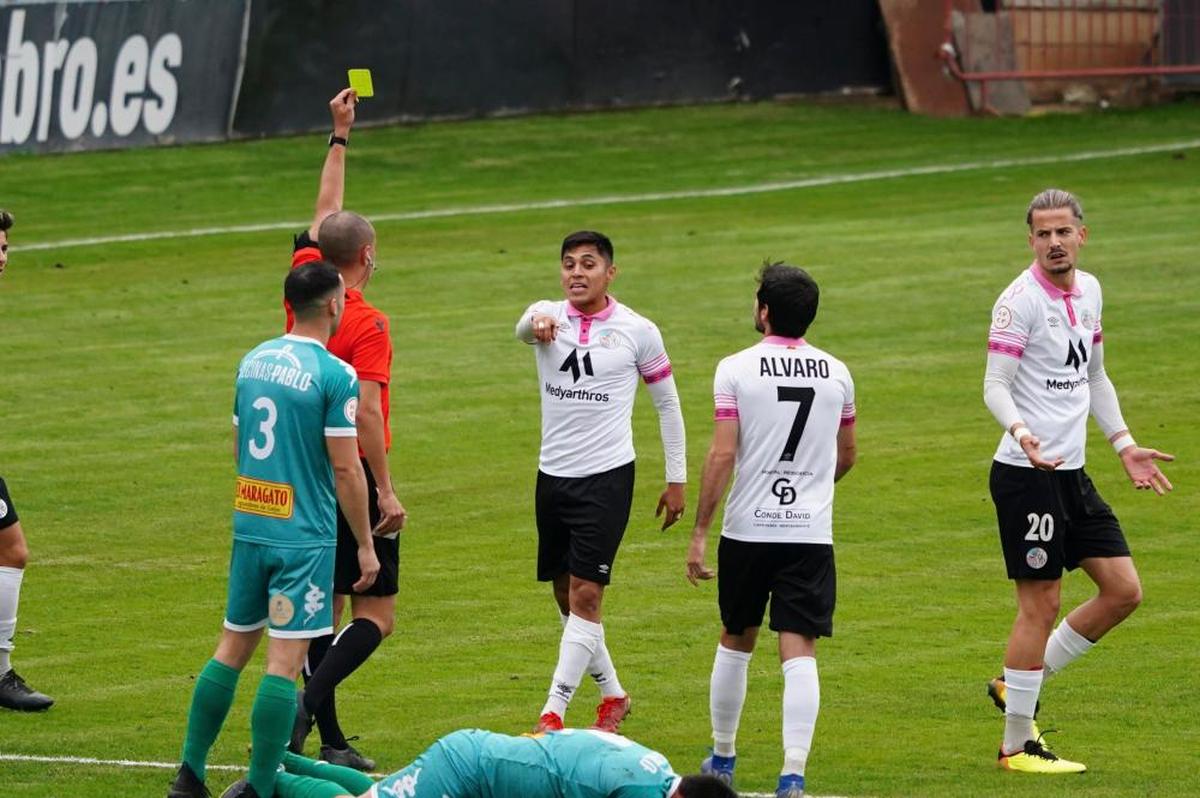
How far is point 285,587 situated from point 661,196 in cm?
2163

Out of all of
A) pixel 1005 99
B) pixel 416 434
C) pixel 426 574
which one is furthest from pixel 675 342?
pixel 1005 99

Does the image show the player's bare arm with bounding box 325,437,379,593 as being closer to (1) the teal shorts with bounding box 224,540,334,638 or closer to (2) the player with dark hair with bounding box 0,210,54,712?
(1) the teal shorts with bounding box 224,540,334,638

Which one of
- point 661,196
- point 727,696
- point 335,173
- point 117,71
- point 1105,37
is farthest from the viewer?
point 1105,37

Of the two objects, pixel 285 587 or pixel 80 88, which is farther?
pixel 80 88

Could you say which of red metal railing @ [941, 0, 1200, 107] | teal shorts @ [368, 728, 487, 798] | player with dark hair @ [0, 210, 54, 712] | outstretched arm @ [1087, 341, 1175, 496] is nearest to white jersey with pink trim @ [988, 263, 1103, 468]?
outstretched arm @ [1087, 341, 1175, 496]

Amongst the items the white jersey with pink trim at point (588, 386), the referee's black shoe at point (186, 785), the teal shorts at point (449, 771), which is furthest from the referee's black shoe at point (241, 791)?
the white jersey with pink trim at point (588, 386)

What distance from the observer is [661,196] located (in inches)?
1182

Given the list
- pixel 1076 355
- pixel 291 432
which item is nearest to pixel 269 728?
pixel 291 432

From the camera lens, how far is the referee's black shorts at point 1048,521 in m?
9.89

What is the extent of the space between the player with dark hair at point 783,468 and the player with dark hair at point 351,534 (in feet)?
4.74

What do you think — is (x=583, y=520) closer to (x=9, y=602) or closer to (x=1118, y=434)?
(x=1118, y=434)

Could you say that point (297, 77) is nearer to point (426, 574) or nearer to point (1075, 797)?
point (426, 574)

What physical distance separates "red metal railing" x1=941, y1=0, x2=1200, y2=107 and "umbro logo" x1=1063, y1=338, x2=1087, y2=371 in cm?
2771

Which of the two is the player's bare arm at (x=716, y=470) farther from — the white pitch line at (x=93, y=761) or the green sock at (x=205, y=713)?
the white pitch line at (x=93, y=761)
